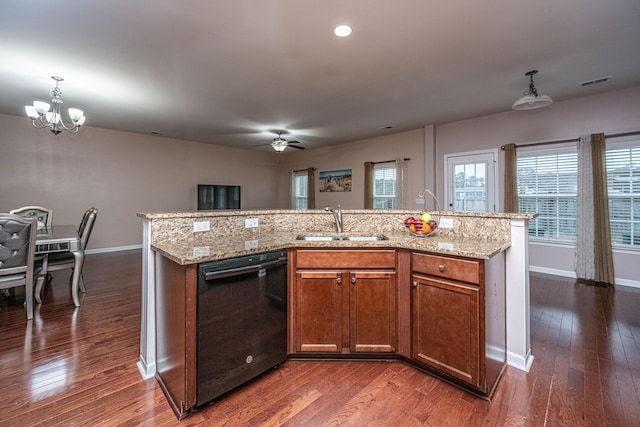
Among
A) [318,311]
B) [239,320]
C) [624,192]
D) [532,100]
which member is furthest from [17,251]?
[624,192]

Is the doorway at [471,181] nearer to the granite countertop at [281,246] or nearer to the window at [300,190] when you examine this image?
the granite countertop at [281,246]

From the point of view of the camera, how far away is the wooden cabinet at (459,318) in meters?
1.59

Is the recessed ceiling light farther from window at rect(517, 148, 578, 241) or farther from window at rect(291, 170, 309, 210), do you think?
window at rect(291, 170, 309, 210)

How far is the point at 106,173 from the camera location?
5977 millimetres

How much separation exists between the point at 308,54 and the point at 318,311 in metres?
2.42

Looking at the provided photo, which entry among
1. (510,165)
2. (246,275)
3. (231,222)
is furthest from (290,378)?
(510,165)

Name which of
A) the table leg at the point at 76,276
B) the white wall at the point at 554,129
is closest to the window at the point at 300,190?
the white wall at the point at 554,129

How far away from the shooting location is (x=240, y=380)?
5.51ft

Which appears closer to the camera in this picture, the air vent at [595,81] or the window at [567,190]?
the air vent at [595,81]

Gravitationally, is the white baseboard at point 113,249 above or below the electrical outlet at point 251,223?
below

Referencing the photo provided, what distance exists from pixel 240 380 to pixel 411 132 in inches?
222

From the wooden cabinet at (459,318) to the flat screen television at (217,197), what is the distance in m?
6.49

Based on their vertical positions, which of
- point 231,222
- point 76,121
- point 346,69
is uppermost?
point 346,69

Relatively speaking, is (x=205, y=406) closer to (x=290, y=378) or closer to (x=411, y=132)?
(x=290, y=378)
